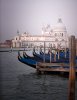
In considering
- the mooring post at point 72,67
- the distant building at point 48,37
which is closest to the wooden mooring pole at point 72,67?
the mooring post at point 72,67

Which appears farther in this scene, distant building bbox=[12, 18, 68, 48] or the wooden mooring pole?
distant building bbox=[12, 18, 68, 48]

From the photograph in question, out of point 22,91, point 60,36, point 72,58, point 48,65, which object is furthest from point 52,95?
point 60,36

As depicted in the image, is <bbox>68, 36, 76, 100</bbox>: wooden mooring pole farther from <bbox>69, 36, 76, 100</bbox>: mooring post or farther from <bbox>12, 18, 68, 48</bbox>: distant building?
<bbox>12, 18, 68, 48</bbox>: distant building

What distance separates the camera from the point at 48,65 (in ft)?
13.5

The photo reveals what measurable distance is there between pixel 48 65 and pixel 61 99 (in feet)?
5.07

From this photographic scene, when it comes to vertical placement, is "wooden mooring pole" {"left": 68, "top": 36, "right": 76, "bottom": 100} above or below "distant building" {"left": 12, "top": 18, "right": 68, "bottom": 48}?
below

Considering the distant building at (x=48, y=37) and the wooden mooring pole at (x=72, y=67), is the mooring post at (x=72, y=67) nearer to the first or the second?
the wooden mooring pole at (x=72, y=67)

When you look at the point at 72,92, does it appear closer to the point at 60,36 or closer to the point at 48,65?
the point at 48,65

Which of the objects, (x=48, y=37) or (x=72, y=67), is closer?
(x=72, y=67)

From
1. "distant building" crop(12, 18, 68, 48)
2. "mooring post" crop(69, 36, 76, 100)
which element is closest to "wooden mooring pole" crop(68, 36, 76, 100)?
"mooring post" crop(69, 36, 76, 100)

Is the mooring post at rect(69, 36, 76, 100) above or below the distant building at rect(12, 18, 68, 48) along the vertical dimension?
below

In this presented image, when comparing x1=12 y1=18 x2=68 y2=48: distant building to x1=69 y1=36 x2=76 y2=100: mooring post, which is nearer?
x1=69 y1=36 x2=76 y2=100: mooring post

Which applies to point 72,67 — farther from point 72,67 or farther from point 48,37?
point 48,37

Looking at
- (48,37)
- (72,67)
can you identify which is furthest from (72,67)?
(48,37)
